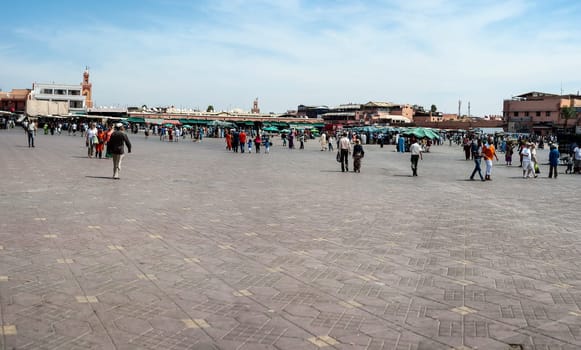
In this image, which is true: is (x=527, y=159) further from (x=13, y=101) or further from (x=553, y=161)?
(x=13, y=101)

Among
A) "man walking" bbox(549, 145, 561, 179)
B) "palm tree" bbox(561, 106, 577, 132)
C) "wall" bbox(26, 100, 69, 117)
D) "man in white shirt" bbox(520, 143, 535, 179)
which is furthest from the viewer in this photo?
"palm tree" bbox(561, 106, 577, 132)

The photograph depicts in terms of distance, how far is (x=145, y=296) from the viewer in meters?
4.63

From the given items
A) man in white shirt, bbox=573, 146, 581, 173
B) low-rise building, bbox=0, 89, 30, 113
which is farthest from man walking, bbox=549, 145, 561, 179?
low-rise building, bbox=0, 89, 30, 113

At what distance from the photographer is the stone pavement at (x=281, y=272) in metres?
3.90

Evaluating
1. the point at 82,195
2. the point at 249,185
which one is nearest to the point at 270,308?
the point at 82,195

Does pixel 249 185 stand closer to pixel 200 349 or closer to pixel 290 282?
pixel 290 282

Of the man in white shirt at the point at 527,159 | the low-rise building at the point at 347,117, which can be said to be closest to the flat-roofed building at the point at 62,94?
the low-rise building at the point at 347,117

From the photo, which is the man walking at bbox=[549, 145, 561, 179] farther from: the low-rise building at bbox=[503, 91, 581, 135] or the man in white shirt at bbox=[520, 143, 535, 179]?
the low-rise building at bbox=[503, 91, 581, 135]

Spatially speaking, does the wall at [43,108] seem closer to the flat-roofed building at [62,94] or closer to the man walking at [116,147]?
the flat-roofed building at [62,94]

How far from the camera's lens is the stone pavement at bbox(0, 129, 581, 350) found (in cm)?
390

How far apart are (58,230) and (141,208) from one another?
2.25 metres

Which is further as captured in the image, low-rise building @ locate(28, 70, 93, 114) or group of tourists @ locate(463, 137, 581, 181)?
low-rise building @ locate(28, 70, 93, 114)

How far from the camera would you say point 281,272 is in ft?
18.2

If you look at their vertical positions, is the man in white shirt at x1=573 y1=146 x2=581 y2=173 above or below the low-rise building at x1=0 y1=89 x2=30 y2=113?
below
